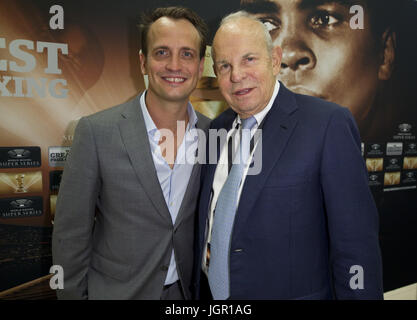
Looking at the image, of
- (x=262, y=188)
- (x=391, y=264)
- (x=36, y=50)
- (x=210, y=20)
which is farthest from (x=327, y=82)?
(x=36, y=50)

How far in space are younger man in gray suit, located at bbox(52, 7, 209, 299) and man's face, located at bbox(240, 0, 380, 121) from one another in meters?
1.05

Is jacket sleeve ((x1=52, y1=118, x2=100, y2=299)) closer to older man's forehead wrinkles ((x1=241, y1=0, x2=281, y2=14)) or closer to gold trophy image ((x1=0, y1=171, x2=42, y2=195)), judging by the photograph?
gold trophy image ((x1=0, y1=171, x2=42, y2=195))

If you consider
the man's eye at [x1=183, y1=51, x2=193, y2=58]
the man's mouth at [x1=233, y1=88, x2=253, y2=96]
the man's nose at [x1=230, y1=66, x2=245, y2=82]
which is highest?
the man's eye at [x1=183, y1=51, x2=193, y2=58]

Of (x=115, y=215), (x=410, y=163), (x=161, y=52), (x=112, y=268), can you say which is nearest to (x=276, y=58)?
(x=161, y=52)

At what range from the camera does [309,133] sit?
4.13 ft

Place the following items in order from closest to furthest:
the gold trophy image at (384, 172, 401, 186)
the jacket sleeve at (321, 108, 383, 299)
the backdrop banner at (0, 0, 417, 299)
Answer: the jacket sleeve at (321, 108, 383, 299)
the backdrop banner at (0, 0, 417, 299)
the gold trophy image at (384, 172, 401, 186)

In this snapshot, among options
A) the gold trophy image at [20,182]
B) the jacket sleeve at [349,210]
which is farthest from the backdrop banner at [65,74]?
the jacket sleeve at [349,210]

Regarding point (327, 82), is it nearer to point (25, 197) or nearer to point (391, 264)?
point (391, 264)

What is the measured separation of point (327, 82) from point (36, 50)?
2416 millimetres

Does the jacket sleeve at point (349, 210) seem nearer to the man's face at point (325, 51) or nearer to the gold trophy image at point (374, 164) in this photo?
the man's face at point (325, 51)

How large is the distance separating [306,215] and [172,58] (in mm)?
1136

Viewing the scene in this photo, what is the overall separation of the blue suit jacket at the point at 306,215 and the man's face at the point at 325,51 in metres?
1.22

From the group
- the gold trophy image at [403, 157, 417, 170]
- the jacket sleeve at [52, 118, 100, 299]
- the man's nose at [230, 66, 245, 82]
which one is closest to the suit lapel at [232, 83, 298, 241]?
the man's nose at [230, 66, 245, 82]

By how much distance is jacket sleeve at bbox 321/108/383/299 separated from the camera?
1208mm
